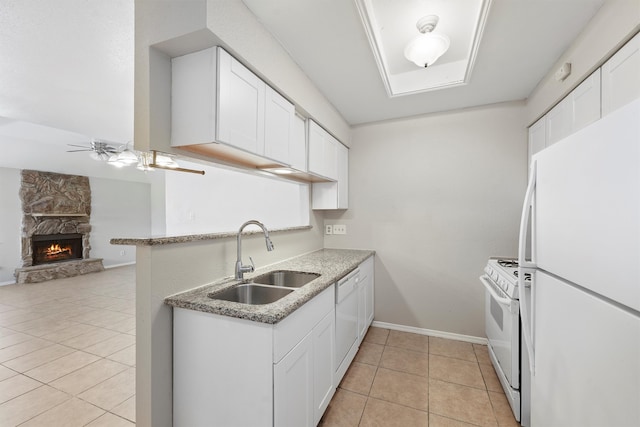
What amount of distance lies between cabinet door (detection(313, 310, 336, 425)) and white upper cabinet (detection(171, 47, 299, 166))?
116 cm

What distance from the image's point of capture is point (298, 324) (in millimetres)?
1315

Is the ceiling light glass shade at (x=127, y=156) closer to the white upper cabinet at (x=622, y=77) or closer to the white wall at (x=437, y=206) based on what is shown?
the white wall at (x=437, y=206)

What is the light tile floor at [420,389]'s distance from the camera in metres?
1.69

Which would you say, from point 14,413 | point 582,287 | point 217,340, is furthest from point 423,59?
point 14,413

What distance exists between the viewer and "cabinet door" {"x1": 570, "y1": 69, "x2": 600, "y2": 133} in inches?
60.7

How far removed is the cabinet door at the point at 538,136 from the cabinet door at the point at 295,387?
97.4 inches

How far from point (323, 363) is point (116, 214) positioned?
298 inches

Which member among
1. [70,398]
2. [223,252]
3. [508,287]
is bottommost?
[70,398]

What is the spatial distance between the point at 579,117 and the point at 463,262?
1.56 metres

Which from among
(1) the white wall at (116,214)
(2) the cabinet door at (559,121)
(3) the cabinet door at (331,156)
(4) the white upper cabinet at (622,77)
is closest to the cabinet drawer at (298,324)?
(3) the cabinet door at (331,156)

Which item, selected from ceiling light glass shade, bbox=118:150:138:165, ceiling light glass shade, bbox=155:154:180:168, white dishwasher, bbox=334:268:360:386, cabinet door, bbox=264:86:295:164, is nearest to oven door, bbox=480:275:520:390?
white dishwasher, bbox=334:268:360:386

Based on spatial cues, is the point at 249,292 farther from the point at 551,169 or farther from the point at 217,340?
the point at 551,169

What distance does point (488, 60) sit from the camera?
1.92 meters

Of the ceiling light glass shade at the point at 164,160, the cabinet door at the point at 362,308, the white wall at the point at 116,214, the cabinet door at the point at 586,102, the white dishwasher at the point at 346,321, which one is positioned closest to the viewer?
the ceiling light glass shade at the point at 164,160
